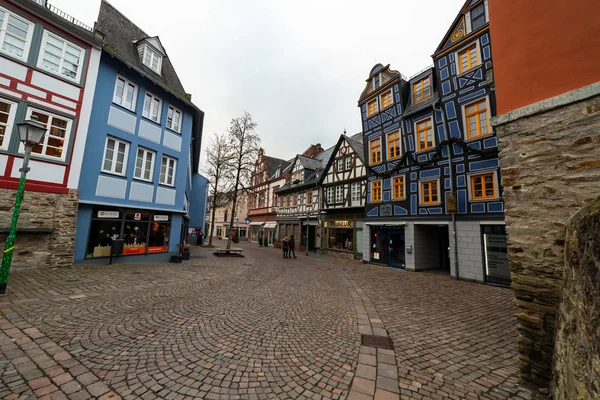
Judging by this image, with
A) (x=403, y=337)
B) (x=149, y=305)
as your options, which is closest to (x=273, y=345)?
(x=403, y=337)

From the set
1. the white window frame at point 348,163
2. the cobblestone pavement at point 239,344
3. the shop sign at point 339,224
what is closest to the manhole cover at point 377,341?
the cobblestone pavement at point 239,344

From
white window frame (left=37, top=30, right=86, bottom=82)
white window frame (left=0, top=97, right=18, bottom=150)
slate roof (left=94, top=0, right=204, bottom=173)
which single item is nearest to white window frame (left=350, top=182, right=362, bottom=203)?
slate roof (left=94, top=0, right=204, bottom=173)

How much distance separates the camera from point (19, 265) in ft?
26.2

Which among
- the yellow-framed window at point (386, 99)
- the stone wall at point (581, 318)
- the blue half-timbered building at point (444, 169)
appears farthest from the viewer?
the yellow-framed window at point (386, 99)

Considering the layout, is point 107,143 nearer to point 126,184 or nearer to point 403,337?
point 126,184

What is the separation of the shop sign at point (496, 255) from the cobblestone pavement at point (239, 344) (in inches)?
126

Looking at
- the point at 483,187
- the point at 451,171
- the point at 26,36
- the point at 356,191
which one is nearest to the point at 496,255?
the point at 483,187

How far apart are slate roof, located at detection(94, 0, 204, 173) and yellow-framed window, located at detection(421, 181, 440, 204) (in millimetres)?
14026

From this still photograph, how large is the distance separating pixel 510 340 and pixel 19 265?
45.6 ft

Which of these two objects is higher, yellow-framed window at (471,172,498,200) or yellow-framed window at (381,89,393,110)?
yellow-framed window at (381,89,393,110)

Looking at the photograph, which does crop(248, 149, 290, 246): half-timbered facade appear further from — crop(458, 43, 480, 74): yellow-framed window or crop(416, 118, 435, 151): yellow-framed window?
crop(458, 43, 480, 74): yellow-framed window

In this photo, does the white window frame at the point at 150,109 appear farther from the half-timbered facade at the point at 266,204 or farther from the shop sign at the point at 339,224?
the half-timbered facade at the point at 266,204

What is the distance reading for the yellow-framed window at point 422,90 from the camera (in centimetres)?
1401

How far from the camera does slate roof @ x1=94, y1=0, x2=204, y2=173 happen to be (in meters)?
11.2
